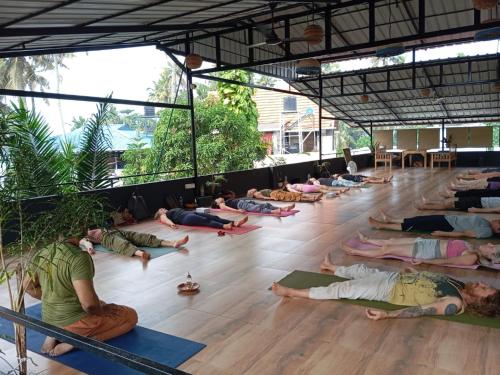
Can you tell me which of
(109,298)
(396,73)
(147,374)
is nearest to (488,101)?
(396,73)

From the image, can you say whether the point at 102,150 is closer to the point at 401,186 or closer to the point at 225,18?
the point at 225,18

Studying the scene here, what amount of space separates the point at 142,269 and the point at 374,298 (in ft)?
7.58

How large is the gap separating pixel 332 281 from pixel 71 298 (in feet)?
7.23

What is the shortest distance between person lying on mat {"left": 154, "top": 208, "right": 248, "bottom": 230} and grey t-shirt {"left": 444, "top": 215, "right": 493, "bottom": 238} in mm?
2783

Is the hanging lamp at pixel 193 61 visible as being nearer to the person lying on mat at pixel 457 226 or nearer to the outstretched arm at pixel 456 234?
the person lying on mat at pixel 457 226

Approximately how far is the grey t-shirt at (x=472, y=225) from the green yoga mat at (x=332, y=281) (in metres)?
2.05

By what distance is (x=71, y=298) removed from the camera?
245 centimetres

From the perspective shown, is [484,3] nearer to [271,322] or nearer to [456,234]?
[456,234]

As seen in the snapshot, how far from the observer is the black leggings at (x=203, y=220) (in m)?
5.95

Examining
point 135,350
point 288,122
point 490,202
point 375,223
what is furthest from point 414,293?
point 288,122

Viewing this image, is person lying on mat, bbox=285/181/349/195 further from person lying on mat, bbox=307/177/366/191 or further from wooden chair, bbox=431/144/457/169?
wooden chair, bbox=431/144/457/169

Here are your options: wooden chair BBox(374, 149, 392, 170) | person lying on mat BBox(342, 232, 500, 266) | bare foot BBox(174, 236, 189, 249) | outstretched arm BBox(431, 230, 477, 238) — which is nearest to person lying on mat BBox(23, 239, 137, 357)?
bare foot BBox(174, 236, 189, 249)

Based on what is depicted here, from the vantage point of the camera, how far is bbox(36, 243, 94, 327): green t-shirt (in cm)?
231

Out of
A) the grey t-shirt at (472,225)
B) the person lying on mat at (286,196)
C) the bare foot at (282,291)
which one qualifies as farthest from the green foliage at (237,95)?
the bare foot at (282,291)
